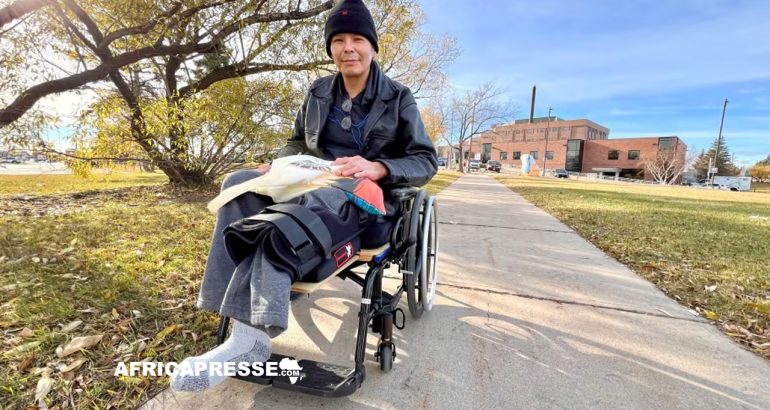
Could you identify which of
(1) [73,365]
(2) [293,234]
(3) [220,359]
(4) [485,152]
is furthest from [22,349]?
(4) [485,152]

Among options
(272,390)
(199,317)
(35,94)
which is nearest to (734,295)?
(272,390)

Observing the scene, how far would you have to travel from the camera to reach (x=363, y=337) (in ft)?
4.24

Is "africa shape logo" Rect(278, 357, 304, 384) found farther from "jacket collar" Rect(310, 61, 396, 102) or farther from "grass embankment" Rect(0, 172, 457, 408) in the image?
"jacket collar" Rect(310, 61, 396, 102)

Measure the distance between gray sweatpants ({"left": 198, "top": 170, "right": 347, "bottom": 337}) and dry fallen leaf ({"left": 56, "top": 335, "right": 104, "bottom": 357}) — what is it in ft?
2.67

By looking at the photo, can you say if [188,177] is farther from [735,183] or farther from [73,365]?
[735,183]

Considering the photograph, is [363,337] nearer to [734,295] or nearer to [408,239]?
[408,239]

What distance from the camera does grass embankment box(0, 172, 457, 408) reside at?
53.1 inches

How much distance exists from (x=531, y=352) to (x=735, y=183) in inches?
2260

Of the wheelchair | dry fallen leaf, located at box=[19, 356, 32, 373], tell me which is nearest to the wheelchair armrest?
the wheelchair

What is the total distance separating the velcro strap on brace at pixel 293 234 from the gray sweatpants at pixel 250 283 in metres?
0.08

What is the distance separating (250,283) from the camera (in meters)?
1.02

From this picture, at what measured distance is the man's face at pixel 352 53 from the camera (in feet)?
5.74

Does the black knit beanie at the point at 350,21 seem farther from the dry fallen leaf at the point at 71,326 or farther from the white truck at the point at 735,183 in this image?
the white truck at the point at 735,183

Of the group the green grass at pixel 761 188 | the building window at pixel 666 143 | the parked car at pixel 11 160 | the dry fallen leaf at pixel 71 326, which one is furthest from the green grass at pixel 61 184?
the building window at pixel 666 143
